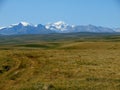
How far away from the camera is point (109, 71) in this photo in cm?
3306

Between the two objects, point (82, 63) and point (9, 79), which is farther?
point (82, 63)

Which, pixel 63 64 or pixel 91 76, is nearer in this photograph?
pixel 91 76

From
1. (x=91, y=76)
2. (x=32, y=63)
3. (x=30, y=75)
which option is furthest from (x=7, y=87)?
(x=32, y=63)

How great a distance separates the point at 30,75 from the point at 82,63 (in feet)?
32.1

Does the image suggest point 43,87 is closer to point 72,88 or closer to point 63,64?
point 72,88

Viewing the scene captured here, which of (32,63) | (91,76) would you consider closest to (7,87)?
(91,76)

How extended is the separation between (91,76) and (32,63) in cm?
→ 1146

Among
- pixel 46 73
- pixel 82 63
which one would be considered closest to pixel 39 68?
pixel 46 73

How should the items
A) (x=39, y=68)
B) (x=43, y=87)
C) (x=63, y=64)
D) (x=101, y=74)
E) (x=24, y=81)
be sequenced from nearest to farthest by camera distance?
(x=43, y=87), (x=24, y=81), (x=101, y=74), (x=39, y=68), (x=63, y=64)

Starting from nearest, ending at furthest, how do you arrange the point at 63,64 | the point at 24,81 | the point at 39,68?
the point at 24,81 < the point at 39,68 < the point at 63,64

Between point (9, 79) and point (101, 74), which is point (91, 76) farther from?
point (9, 79)

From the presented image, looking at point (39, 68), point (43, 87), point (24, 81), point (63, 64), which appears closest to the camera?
point (43, 87)

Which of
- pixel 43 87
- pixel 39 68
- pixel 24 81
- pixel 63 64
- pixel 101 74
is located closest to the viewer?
pixel 43 87

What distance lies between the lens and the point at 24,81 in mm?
28438
